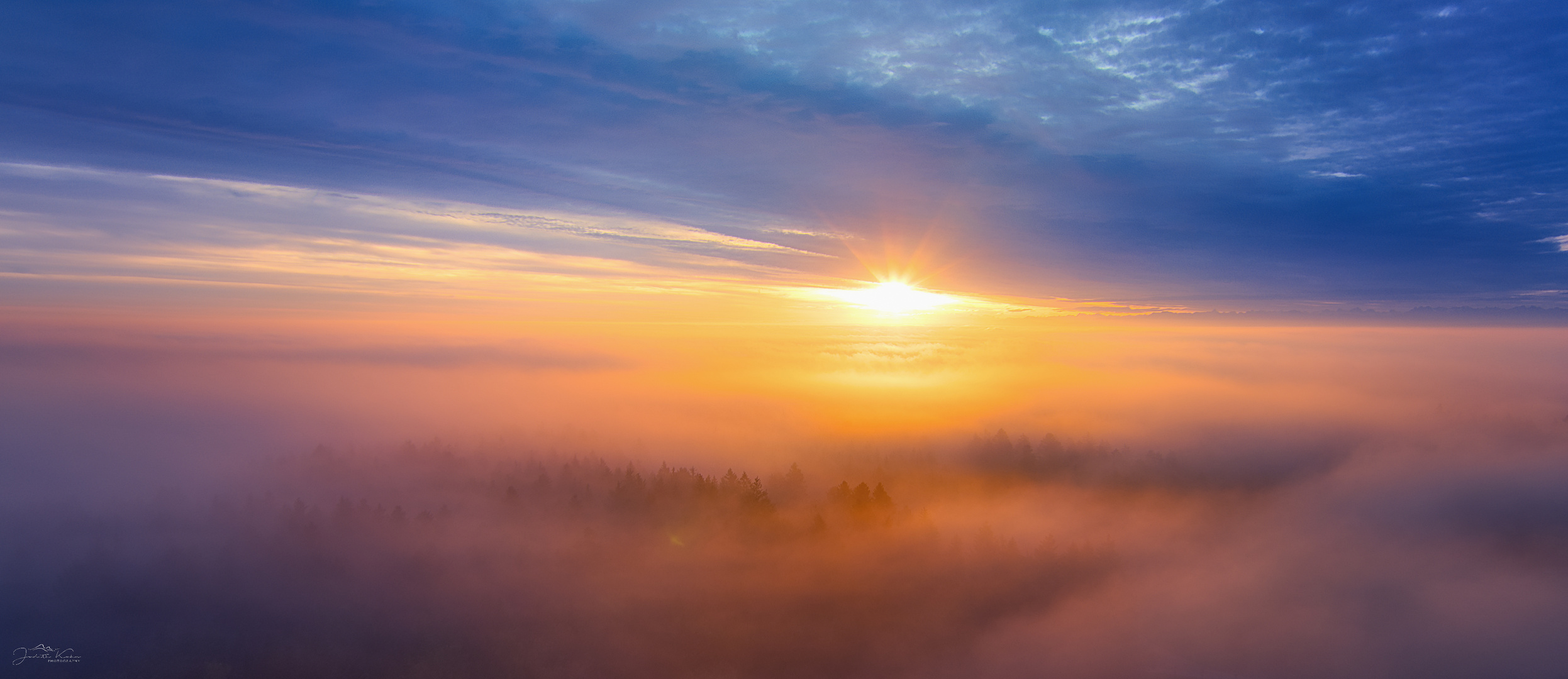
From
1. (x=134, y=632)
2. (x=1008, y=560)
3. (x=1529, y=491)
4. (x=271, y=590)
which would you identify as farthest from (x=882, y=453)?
(x=1529, y=491)

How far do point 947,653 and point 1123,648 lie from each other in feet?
74.7

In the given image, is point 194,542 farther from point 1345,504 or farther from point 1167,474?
point 1345,504

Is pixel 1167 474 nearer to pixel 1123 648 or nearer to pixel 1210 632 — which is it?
pixel 1210 632

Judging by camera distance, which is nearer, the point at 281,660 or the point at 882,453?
the point at 281,660

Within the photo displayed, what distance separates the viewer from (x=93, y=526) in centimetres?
11919

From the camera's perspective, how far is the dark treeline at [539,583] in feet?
241

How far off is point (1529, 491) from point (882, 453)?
15233cm

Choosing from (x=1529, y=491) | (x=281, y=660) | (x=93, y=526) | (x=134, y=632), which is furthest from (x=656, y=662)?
(x=1529, y=491)

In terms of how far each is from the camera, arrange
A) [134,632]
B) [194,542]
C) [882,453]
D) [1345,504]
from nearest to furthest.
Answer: [134,632], [194,542], [1345,504], [882,453]

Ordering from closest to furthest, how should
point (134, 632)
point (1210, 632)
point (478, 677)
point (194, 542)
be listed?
point (478, 677) → point (134, 632) → point (1210, 632) → point (194, 542)

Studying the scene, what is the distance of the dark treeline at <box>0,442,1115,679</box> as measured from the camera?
7338 cm

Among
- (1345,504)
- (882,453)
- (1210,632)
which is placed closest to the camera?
(1210,632)

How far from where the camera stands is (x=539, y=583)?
298 ft

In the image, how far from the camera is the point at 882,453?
16562cm
